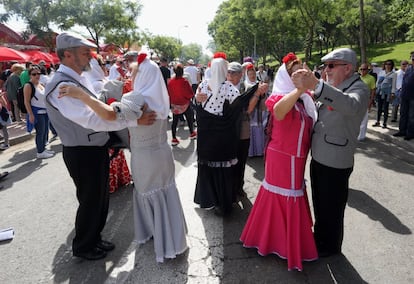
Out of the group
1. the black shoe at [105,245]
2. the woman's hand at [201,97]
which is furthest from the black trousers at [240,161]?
the black shoe at [105,245]

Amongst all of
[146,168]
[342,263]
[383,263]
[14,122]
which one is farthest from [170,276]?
[14,122]

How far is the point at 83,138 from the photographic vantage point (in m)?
2.82

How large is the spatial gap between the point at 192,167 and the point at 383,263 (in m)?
3.63

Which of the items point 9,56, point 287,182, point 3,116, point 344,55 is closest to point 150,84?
point 287,182

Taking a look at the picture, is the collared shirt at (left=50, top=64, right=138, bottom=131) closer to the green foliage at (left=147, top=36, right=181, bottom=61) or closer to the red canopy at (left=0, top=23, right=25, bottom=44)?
Result: the red canopy at (left=0, top=23, right=25, bottom=44)

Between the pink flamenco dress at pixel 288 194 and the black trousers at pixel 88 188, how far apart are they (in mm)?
1600

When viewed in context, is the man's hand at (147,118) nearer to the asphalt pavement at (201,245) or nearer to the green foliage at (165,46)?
the asphalt pavement at (201,245)

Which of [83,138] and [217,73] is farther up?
[217,73]

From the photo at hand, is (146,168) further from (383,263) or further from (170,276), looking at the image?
(383,263)

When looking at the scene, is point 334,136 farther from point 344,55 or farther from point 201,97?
point 201,97

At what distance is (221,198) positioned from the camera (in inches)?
153

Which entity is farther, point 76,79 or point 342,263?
point 342,263

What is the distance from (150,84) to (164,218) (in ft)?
4.26

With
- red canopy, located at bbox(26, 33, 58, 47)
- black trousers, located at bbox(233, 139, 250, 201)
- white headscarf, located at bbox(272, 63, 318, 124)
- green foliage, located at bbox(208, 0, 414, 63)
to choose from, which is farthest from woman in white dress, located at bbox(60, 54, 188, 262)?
red canopy, located at bbox(26, 33, 58, 47)
